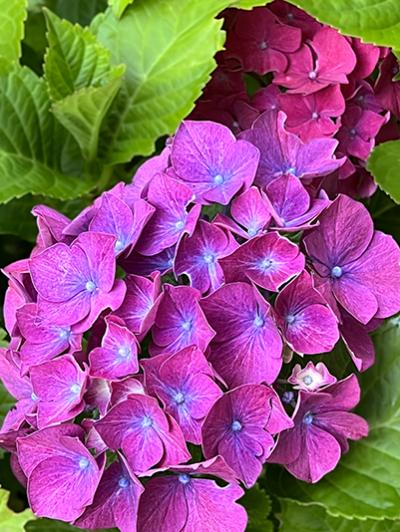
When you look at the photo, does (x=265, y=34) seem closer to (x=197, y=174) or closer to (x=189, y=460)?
(x=197, y=174)

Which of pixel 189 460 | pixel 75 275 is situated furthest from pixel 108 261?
pixel 189 460

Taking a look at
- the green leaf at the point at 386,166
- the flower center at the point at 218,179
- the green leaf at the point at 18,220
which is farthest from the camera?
the green leaf at the point at 18,220

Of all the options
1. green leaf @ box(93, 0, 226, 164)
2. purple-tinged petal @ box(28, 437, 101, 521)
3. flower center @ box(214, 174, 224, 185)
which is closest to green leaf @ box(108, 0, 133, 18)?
green leaf @ box(93, 0, 226, 164)

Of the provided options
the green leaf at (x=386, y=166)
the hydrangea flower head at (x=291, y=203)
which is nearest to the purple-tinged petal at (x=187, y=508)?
the hydrangea flower head at (x=291, y=203)

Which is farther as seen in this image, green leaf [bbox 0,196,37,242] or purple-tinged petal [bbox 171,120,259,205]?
green leaf [bbox 0,196,37,242]

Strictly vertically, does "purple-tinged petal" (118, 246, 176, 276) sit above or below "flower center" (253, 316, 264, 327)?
above

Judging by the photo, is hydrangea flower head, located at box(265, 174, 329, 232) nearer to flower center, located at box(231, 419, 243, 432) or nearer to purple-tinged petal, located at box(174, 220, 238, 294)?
purple-tinged petal, located at box(174, 220, 238, 294)

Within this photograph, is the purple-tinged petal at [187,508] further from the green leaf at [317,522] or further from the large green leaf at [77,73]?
the large green leaf at [77,73]
